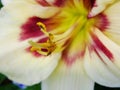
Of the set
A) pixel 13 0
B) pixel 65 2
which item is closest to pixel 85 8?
pixel 65 2

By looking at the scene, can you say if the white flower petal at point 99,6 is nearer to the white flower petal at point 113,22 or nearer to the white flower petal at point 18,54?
the white flower petal at point 113,22

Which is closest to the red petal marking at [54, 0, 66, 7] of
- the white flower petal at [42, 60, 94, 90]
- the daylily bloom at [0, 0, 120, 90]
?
the daylily bloom at [0, 0, 120, 90]

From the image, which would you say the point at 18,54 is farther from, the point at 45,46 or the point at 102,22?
the point at 102,22

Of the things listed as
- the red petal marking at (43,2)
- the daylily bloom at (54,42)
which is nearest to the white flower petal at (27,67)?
the daylily bloom at (54,42)

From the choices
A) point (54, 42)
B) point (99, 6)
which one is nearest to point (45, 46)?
point (54, 42)

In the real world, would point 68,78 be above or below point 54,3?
below

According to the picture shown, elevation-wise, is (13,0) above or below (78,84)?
above

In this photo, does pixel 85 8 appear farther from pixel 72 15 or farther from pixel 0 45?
pixel 0 45
